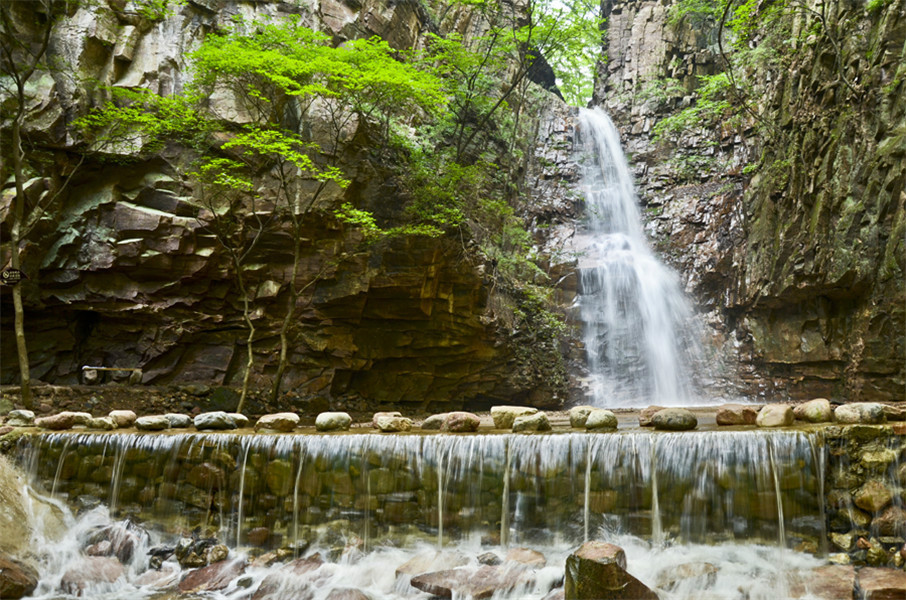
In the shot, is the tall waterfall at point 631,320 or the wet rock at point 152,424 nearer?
the wet rock at point 152,424

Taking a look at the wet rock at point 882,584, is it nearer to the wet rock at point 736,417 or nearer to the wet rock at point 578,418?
the wet rock at point 736,417

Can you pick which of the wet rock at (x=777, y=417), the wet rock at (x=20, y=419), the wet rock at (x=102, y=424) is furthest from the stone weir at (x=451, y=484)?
the wet rock at (x=20, y=419)

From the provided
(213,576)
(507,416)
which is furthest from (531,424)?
(213,576)

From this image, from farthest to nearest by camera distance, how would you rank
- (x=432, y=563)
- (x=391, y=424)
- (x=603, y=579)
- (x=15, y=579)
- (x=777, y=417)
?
(x=391, y=424)
(x=777, y=417)
(x=432, y=563)
(x=15, y=579)
(x=603, y=579)

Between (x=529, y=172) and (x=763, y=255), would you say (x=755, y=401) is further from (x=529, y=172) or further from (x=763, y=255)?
(x=529, y=172)

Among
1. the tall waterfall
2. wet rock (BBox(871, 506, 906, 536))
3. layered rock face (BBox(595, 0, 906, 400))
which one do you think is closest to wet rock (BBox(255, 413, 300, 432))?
wet rock (BBox(871, 506, 906, 536))

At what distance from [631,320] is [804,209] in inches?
228

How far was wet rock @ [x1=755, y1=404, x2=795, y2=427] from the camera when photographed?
Result: 665 cm

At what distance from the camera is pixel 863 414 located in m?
6.21

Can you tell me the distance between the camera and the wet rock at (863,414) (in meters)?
6.12

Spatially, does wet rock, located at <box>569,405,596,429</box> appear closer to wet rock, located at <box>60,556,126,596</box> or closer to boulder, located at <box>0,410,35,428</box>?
wet rock, located at <box>60,556,126,596</box>

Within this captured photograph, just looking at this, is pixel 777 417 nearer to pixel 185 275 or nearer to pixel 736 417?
pixel 736 417

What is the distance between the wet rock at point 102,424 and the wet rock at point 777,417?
889cm

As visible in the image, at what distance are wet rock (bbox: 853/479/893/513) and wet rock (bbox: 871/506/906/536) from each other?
0.06 meters
